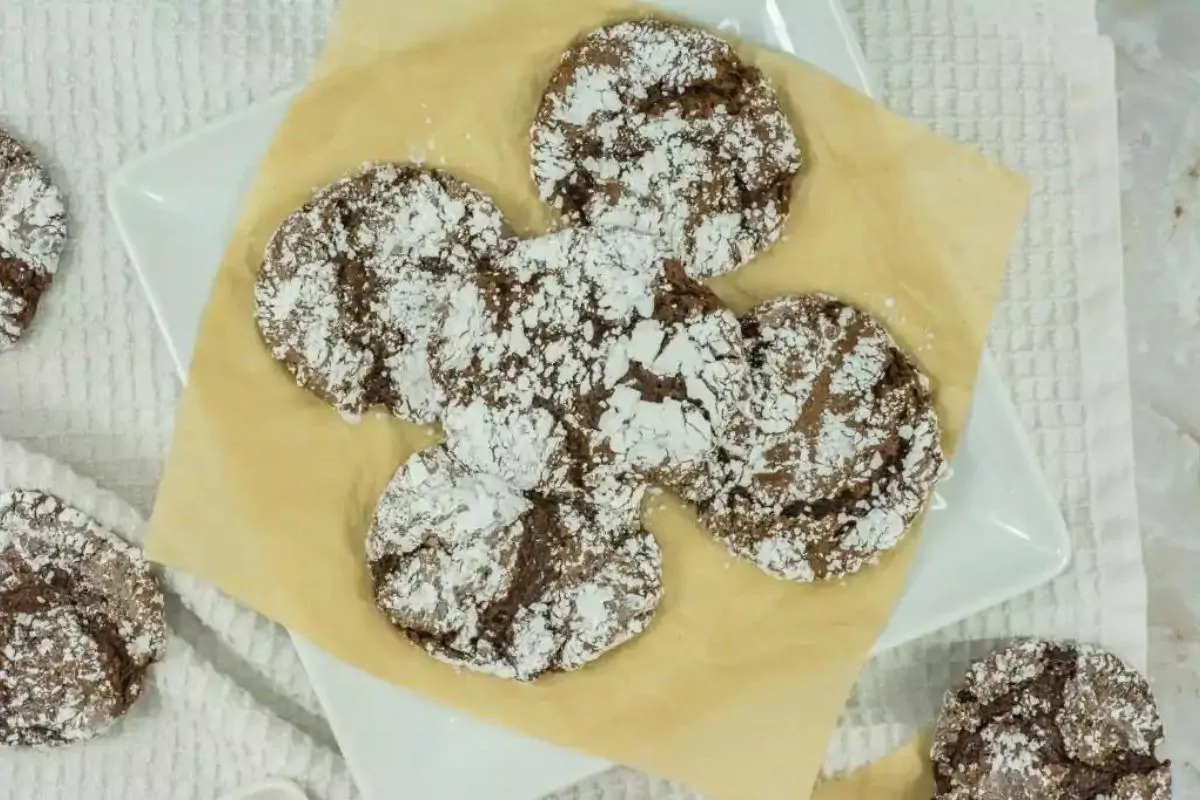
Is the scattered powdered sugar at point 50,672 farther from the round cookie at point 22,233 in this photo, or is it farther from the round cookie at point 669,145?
the round cookie at point 669,145

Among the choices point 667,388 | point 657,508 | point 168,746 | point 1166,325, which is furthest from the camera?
point 1166,325

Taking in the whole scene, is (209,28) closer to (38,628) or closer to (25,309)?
(25,309)

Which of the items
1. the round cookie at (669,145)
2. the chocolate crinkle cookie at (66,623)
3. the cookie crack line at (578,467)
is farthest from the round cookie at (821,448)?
the chocolate crinkle cookie at (66,623)

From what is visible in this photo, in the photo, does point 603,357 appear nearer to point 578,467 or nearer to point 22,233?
point 578,467

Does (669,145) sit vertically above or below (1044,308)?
above

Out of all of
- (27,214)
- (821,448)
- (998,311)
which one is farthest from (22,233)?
(998,311)

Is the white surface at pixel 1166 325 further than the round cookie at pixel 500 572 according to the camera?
Yes
